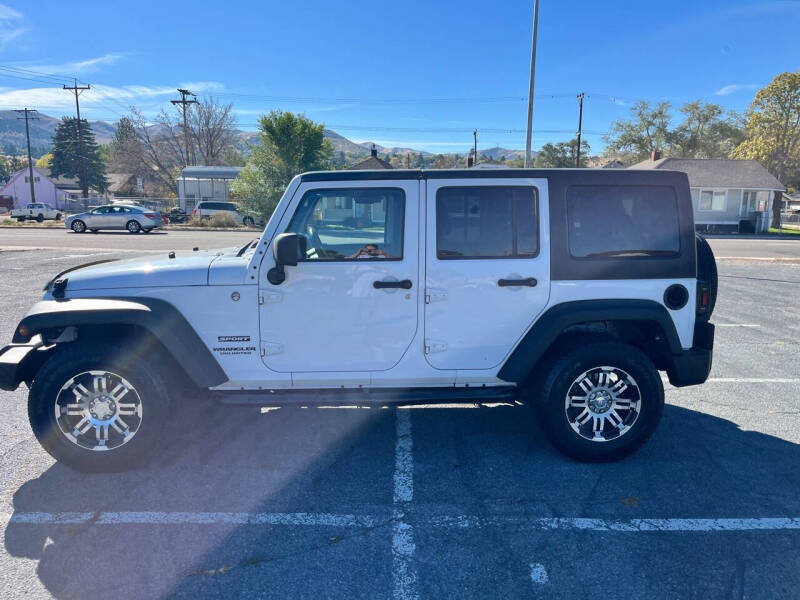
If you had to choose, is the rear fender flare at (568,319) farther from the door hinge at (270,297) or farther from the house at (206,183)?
the house at (206,183)

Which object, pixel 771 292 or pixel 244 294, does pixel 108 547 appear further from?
pixel 771 292

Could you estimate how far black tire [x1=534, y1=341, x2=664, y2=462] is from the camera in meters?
3.70

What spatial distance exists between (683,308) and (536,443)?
1.49 metres

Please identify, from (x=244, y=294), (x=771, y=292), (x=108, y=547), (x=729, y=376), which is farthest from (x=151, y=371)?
(x=771, y=292)

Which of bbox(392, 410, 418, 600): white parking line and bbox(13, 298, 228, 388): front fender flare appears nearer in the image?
bbox(392, 410, 418, 600): white parking line

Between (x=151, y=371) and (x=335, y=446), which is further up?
(x=151, y=371)

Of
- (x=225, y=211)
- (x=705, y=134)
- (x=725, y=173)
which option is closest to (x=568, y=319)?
(x=225, y=211)

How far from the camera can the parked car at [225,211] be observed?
34281 millimetres

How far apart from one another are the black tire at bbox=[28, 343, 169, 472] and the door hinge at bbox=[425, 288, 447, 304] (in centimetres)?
191

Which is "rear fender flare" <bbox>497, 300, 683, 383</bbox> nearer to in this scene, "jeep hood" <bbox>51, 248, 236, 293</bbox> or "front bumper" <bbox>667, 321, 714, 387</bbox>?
"front bumper" <bbox>667, 321, 714, 387</bbox>

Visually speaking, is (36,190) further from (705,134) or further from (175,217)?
(705,134)

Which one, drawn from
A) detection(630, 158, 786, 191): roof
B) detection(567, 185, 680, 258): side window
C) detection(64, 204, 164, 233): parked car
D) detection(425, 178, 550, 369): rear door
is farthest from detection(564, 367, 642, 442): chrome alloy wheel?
detection(630, 158, 786, 191): roof

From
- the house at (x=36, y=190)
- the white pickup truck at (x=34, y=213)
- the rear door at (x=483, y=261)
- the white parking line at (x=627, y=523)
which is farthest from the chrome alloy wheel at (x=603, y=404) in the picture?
the house at (x=36, y=190)

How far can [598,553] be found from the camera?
2838mm
